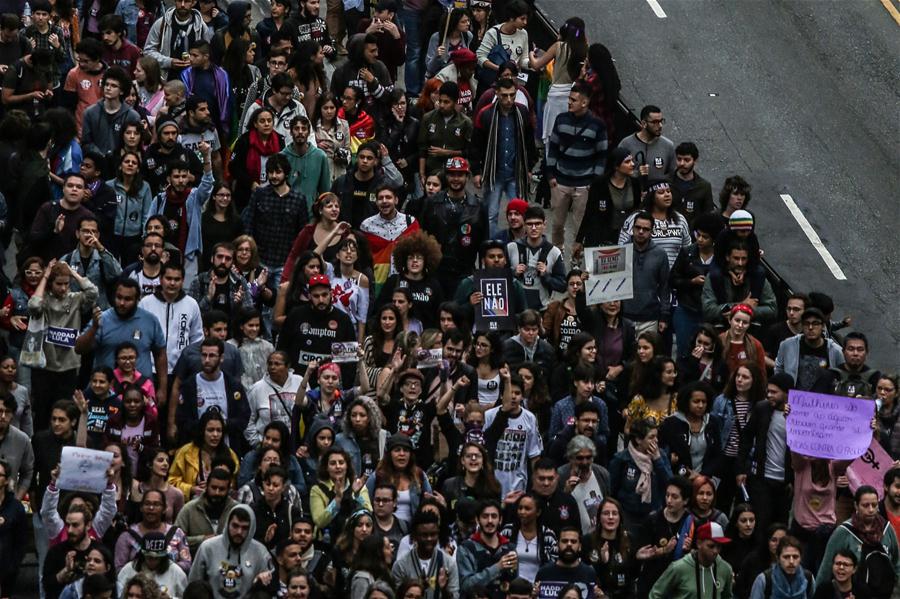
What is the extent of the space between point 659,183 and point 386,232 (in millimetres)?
2994

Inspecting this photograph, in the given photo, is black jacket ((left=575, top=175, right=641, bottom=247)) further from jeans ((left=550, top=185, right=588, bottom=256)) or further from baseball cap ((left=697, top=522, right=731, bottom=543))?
baseball cap ((left=697, top=522, right=731, bottom=543))

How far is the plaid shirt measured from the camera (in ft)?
88.1

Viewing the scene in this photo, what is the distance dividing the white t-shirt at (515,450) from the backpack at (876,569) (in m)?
3.03

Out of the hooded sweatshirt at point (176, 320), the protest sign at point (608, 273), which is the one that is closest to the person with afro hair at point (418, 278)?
the protest sign at point (608, 273)

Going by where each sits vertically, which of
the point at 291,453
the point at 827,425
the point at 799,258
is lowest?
the point at 799,258

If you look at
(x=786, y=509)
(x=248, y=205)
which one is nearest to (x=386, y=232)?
(x=248, y=205)

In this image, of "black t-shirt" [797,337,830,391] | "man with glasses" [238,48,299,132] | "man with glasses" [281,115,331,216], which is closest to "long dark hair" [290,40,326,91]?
"man with glasses" [238,48,299,132]

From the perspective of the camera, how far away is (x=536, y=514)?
23406mm

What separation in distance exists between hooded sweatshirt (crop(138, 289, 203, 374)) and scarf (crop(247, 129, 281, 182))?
3.45 meters

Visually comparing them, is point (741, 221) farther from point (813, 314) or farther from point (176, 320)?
point (176, 320)

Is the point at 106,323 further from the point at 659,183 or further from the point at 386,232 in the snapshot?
the point at 659,183

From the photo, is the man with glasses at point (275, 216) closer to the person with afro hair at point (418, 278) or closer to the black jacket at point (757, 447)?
the person with afro hair at point (418, 278)

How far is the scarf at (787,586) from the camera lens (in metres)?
23.3

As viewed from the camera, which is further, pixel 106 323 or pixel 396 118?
pixel 396 118
